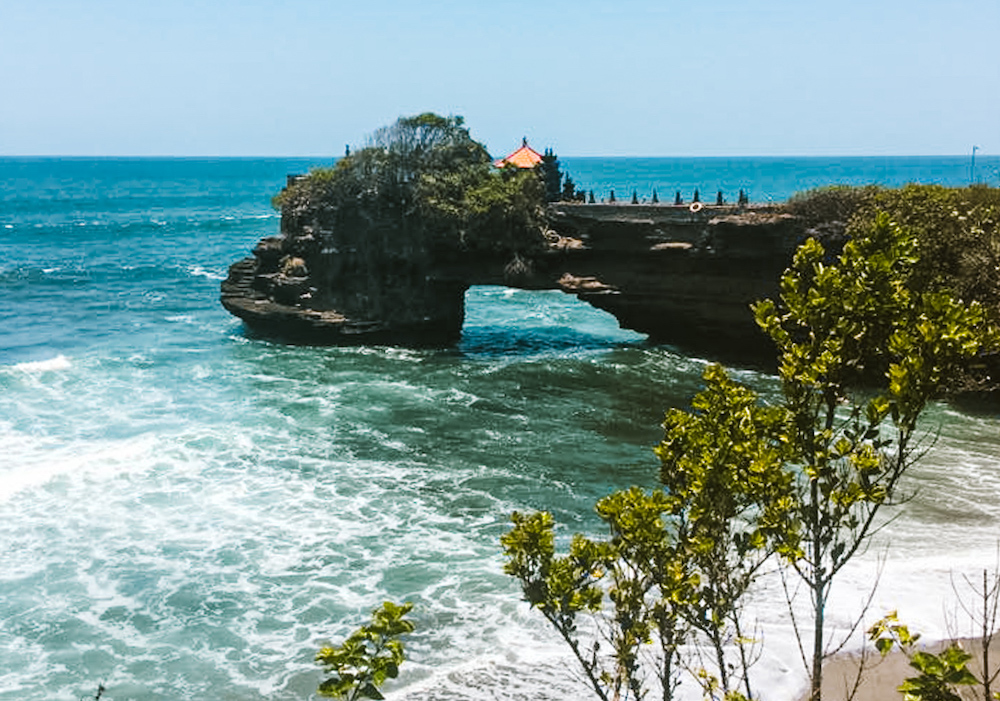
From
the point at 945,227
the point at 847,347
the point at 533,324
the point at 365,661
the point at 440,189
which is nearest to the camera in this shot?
the point at 365,661

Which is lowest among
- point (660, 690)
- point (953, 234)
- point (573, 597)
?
point (660, 690)

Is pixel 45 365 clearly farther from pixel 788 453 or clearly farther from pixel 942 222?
pixel 788 453

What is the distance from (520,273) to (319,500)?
59.6ft

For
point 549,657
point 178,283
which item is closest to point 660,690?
point 549,657

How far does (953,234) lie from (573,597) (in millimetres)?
27491

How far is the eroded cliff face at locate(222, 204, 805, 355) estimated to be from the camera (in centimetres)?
3578

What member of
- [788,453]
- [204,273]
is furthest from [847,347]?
[204,273]

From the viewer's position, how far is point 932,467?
923 inches

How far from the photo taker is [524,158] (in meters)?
41.8

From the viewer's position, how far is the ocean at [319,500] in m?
15.0

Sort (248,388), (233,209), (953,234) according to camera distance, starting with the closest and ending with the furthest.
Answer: (953,234)
(248,388)
(233,209)

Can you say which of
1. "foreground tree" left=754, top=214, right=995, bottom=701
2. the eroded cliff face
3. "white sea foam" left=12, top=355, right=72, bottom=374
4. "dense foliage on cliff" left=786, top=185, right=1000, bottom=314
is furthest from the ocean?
"foreground tree" left=754, top=214, right=995, bottom=701

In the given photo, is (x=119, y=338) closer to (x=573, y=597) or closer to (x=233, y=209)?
(x=573, y=597)

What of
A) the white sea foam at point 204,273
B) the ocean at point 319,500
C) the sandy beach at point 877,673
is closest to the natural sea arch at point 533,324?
the ocean at point 319,500
